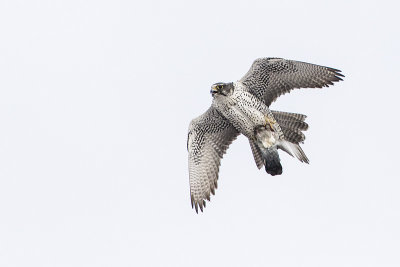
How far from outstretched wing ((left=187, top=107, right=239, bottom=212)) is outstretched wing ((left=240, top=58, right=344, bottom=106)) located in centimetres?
112

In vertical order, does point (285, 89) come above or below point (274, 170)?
Result: above

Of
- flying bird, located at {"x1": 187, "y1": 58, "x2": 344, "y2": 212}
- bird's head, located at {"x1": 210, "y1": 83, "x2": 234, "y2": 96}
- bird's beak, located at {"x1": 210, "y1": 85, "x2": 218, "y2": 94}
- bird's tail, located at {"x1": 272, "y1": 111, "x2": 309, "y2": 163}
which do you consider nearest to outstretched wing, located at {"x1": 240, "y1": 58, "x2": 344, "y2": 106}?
flying bird, located at {"x1": 187, "y1": 58, "x2": 344, "y2": 212}

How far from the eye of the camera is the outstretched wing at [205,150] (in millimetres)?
18312

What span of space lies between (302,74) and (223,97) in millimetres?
1634

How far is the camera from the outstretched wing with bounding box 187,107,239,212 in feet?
60.1

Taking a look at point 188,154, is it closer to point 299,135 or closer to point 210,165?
point 210,165

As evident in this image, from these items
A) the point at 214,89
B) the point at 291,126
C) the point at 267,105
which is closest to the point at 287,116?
the point at 291,126

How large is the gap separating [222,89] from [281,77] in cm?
127

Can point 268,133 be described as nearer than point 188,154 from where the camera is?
Yes

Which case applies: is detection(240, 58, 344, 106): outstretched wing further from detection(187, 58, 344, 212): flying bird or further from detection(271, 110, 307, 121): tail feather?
detection(271, 110, 307, 121): tail feather

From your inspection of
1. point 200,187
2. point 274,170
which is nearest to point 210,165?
point 200,187

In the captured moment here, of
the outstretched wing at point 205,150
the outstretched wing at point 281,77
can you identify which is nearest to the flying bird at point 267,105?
the outstretched wing at point 281,77

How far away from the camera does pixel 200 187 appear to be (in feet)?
60.2

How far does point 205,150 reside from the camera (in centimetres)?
1852
